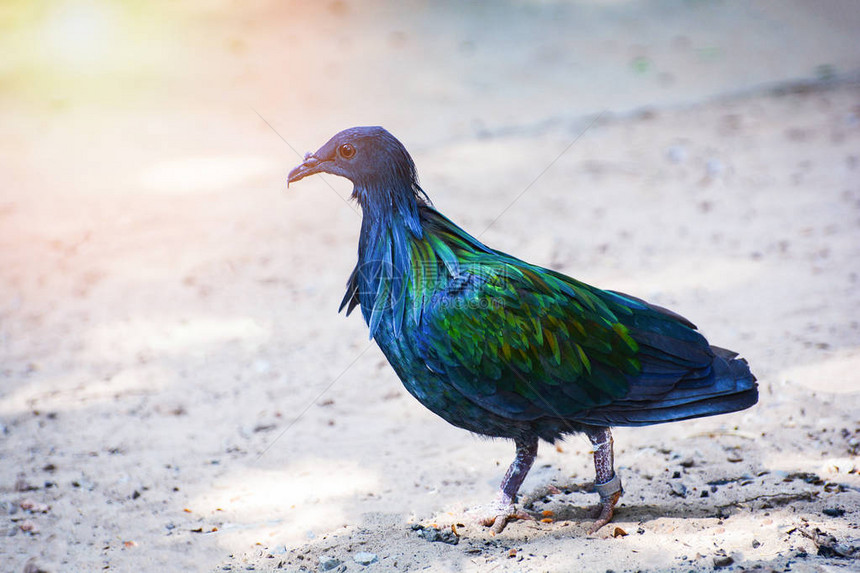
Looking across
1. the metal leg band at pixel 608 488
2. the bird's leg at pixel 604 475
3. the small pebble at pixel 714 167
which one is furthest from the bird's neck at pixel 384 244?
the small pebble at pixel 714 167

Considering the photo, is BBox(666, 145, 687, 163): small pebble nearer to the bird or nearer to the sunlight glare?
the bird

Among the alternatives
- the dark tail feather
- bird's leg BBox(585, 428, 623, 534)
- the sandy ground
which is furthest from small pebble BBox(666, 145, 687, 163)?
bird's leg BBox(585, 428, 623, 534)

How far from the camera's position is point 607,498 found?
365 cm

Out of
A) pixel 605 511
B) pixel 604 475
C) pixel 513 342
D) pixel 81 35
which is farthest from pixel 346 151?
pixel 81 35

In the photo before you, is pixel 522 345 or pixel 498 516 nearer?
pixel 522 345

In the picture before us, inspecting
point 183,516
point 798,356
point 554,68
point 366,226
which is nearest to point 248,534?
point 183,516

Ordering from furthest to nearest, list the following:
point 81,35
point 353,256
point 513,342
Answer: point 81,35 → point 353,256 → point 513,342

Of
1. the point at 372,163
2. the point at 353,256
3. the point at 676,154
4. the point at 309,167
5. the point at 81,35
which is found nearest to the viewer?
the point at 372,163

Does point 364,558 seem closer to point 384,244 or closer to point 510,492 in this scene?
point 510,492

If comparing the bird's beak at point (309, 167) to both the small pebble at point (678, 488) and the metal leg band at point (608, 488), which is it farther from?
the small pebble at point (678, 488)

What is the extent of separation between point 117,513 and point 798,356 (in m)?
3.73

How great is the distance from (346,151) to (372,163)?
0.13m

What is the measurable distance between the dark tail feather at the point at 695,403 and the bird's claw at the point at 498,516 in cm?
56

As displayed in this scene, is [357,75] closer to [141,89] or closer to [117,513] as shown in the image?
[141,89]
